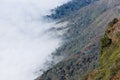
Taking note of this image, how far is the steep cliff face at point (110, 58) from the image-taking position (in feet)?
443

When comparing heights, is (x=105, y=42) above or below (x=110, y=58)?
above

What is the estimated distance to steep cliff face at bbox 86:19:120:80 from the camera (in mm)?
135000

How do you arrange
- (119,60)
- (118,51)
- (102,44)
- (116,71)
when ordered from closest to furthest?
(116,71)
(119,60)
(118,51)
(102,44)

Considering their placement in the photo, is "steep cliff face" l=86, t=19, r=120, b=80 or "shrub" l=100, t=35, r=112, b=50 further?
"shrub" l=100, t=35, r=112, b=50

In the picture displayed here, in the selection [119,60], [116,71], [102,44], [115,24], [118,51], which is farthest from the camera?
[115,24]

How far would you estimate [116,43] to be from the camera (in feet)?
534

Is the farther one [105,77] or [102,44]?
[102,44]

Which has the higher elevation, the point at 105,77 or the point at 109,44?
the point at 109,44

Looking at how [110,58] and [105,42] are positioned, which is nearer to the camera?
[110,58]

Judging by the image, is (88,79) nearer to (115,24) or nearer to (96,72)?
(96,72)

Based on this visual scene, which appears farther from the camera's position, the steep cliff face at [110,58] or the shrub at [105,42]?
the shrub at [105,42]

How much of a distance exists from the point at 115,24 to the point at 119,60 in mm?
38374

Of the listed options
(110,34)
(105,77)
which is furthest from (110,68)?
(110,34)

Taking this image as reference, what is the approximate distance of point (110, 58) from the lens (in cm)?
15538
